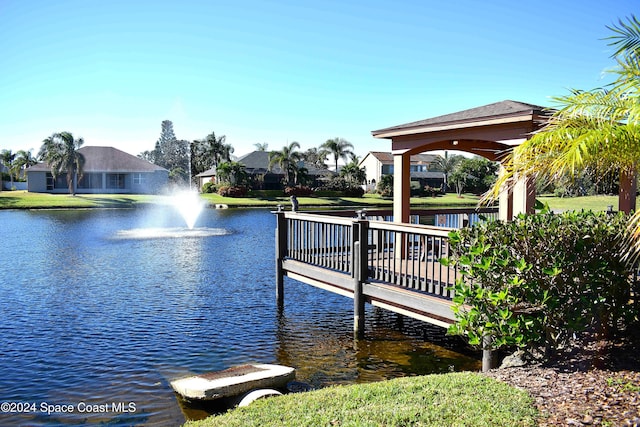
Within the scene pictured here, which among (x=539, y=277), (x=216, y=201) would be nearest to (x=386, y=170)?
(x=216, y=201)

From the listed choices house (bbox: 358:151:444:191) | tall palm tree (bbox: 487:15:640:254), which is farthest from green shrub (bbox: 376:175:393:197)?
tall palm tree (bbox: 487:15:640:254)

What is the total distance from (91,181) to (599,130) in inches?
2520

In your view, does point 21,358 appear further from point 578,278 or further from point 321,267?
point 578,278

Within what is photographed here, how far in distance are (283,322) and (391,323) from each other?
2242 millimetres

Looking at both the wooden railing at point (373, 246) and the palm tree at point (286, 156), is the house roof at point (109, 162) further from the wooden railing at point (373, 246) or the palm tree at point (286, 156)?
the wooden railing at point (373, 246)

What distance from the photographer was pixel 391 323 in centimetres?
1086

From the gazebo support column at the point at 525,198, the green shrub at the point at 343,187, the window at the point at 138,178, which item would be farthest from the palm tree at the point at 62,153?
the gazebo support column at the point at 525,198

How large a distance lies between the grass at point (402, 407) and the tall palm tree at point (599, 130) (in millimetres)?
2576

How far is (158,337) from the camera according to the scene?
32.3 feet

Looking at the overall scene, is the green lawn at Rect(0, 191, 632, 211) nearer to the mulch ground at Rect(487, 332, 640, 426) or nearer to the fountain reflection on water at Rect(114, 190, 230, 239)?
the fountain reflection on water at Rect(114, 190, 230, 239)

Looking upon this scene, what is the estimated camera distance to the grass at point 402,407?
15.5 ft

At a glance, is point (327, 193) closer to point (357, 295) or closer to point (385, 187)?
point (385, 187)

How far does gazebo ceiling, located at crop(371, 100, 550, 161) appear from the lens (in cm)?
908

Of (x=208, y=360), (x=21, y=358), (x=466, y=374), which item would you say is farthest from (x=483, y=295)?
(x=21, y=358)
